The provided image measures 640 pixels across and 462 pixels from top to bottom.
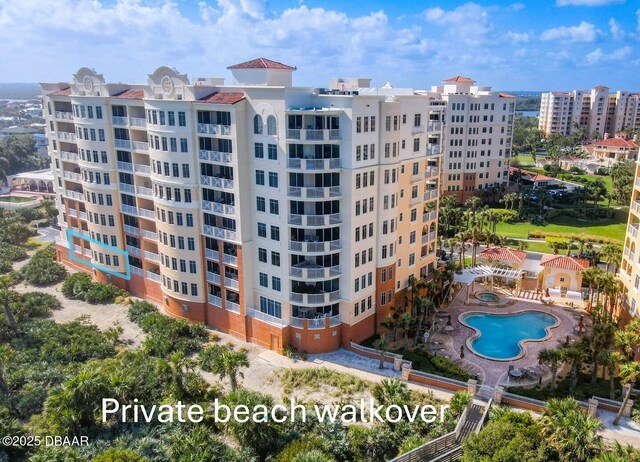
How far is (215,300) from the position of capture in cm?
4697

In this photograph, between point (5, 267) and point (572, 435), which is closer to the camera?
point (572, 435)

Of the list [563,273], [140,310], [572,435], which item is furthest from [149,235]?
[563,273]

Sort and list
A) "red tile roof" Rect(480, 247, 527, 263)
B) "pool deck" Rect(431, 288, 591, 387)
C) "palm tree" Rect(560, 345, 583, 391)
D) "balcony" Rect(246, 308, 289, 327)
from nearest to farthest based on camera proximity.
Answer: "palm tree" Rect(560, 345, 583, 391)
"pool deck" Rect(431, 288, 591, 387)
"balcony" Rect(246, 308, 289, 327)
"red tile roof" Rect(480, 247, 527, 263)

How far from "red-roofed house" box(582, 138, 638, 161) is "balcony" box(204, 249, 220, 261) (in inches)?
5445

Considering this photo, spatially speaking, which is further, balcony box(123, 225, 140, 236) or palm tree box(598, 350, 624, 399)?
balcony box(123, 225, 140, 236)

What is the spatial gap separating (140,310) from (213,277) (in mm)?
9907

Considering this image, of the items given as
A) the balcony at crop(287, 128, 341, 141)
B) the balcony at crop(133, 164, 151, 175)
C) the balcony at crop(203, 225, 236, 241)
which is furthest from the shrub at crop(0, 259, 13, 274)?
the balcony at crop(287, 128, 341, 141)

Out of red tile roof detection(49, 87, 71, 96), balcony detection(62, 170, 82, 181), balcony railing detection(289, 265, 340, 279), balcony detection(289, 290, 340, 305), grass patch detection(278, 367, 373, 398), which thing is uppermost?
red tile roof detection(49, 87, 71, 96)

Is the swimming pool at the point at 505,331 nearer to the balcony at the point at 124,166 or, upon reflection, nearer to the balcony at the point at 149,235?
the balcony at the point at 149,235

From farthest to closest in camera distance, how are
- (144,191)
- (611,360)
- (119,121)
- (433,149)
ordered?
1. (119,121)
2. (144,191)
3. (433,149)
4. (611,360)

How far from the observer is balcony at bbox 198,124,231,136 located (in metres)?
41.0

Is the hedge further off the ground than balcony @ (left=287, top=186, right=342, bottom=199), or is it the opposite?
balcony @ (left=287, top=186, right=342, bottom=199)

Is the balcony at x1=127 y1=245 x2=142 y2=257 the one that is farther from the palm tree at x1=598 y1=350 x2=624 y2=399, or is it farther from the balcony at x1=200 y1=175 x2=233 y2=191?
the palm tree at x1=598 y1=350 x2=624 y2=399

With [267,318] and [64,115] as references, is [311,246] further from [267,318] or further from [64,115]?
[64,115]
